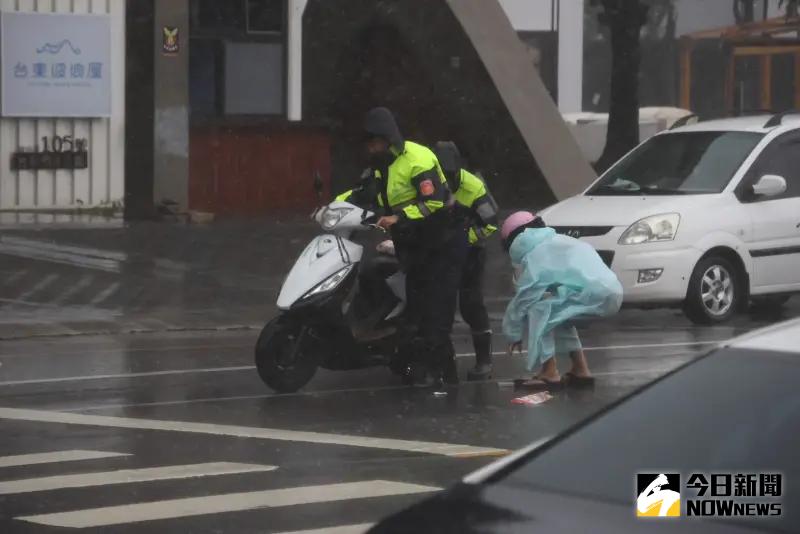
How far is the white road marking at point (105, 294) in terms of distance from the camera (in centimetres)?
1530

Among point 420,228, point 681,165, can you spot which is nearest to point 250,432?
point 420,228

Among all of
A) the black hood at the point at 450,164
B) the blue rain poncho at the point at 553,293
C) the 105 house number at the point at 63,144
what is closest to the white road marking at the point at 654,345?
the blue rain poncho at the point at 553,293

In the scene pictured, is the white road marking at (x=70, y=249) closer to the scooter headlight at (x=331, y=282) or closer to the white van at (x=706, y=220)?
the white van at (x=706, y=220)

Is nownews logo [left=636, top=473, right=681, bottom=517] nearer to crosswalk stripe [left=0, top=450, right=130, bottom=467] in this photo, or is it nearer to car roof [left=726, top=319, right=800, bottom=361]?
car roof [left=726, top=319, right=800, bottom=361]

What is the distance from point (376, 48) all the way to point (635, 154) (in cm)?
818

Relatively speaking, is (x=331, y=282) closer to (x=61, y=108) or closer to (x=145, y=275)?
(x=145, y=275)

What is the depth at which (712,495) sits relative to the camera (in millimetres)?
3984

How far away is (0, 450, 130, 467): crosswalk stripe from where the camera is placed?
855cm

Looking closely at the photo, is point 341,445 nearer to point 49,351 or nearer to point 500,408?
point 500,408

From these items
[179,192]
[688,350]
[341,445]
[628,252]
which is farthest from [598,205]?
[179,192]

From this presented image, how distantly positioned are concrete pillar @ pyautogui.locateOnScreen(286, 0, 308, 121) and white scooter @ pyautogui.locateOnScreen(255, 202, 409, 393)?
501 inches

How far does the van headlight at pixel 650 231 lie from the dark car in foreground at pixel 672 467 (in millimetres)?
10108

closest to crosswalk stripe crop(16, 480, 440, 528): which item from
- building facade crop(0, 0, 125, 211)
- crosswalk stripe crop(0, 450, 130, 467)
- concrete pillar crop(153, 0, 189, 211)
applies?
crosswalk stripe crop(0, 450, 130, 467)

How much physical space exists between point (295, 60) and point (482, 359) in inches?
494
